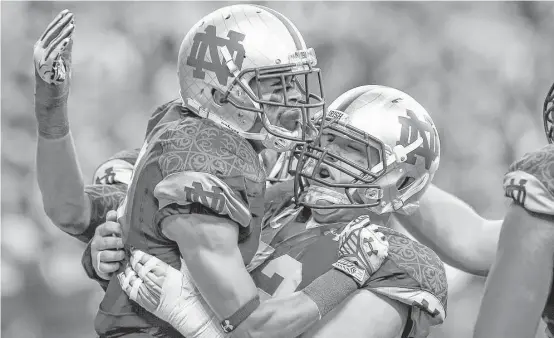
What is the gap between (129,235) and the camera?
258 cm

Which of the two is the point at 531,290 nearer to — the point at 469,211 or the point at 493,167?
→ the point at 469,211

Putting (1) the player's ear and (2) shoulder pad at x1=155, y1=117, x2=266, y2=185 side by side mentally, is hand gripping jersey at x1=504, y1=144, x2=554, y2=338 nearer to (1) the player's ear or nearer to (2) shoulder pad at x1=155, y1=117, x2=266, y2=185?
(2) shoulder pad at x1=155, y1=117, x2=266, y2=185

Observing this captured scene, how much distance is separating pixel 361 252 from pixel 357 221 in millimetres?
121

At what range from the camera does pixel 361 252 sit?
2.52m

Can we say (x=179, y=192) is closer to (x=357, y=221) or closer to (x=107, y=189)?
(x=357, y=221)

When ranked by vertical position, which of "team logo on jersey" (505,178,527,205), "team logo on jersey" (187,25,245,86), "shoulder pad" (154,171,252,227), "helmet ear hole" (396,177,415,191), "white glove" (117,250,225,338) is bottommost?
"white glove" (117,250,225,338)

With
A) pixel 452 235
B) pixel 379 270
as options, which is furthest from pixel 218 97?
pixel 452 235

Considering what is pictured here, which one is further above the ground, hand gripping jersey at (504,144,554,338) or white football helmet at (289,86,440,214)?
hand gripping jersey at (504,144,554,338)

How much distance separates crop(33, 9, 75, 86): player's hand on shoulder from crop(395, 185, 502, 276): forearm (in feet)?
4.06

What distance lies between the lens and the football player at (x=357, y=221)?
2.55 m

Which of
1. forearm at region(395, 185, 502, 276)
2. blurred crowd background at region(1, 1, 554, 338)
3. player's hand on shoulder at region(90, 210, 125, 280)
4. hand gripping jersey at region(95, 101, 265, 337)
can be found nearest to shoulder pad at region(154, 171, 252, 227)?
hand gripping jersey at region(95, 101, 265, 337)

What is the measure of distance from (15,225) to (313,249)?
3198 mm

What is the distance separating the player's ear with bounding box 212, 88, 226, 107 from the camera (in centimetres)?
258

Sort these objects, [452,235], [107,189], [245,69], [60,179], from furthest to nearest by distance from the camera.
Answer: [452,235]
[107,189]
[60,179]
[245,69]
